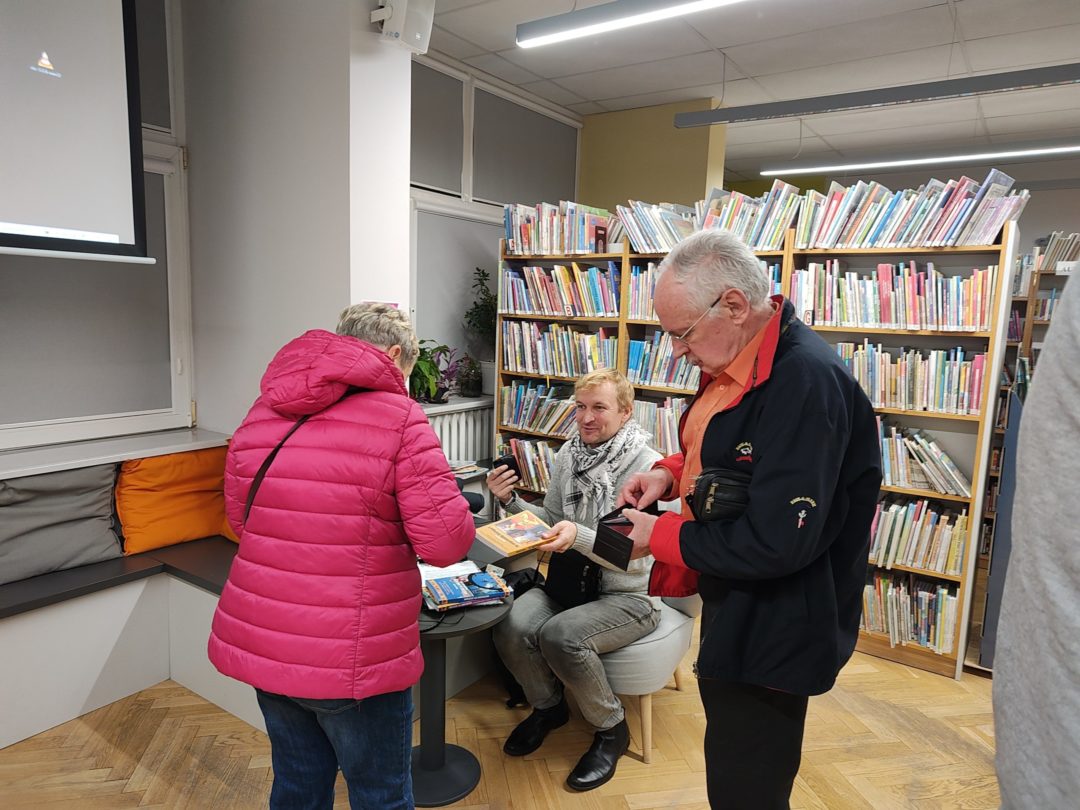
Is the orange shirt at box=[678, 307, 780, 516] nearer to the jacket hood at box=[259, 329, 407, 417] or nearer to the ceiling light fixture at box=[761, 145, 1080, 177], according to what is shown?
the jacket hood at box=[259, 329, 407, 417]

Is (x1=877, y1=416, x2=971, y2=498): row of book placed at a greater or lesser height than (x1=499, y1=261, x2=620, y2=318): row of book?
lesser

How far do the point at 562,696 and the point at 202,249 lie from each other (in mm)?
2671

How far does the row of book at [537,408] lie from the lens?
4383 mm

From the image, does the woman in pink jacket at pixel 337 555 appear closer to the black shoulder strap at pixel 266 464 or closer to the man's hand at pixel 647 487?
the black shoulder strap at pixel 266 464

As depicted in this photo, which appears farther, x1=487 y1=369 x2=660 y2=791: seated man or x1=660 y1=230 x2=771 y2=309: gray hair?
x1=487 y1=369 x2=660 y2=791: seated man

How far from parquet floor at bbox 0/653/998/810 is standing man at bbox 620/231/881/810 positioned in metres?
1.11

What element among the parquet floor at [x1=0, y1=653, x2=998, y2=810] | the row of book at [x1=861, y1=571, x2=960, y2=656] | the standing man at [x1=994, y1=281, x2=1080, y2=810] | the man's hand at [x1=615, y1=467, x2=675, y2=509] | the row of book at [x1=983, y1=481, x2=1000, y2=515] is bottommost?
the parquet floor at [x1=0, y1=653, x2=998, y2=810]

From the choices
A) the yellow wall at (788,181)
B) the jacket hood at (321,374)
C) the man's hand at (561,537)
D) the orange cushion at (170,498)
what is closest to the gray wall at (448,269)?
the orange cushion at (170,498)

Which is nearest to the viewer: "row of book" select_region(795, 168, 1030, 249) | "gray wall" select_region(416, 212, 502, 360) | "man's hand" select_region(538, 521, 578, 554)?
"man's hand" select_region(538, 521, 578, 554)

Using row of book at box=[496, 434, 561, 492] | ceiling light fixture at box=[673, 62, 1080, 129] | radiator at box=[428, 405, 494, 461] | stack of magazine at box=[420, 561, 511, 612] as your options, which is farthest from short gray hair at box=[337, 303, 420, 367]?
ceiling light fixture at box=[673, 62, 1080, 129]

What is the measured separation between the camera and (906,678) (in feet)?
10.6

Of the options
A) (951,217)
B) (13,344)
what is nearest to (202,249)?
(13,344)

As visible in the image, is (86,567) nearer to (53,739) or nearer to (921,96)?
(53,739)

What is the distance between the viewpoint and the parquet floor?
229 centimetres
